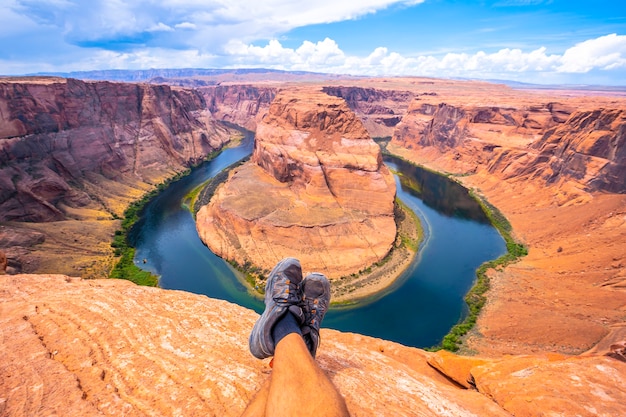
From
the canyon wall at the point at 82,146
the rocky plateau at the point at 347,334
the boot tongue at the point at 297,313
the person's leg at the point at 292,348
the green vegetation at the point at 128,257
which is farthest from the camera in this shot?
the canyon wall at the point at 82,146

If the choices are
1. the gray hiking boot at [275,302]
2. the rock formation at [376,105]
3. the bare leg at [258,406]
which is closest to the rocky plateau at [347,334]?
the bare leg at [258,406]

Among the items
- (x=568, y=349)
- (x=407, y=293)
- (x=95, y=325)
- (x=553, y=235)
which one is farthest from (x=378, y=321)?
(x=553, y=235)

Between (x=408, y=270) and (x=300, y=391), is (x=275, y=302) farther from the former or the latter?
(x=408, y=270)

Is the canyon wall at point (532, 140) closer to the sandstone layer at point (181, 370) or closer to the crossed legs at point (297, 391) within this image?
the sandstone layer at point (181, 370)

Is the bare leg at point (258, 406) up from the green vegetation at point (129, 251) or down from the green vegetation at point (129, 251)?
up

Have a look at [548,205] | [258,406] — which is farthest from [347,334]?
[548,205]

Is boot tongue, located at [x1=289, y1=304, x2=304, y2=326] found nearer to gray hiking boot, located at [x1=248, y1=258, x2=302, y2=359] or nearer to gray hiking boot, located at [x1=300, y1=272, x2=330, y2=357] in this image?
gray hiking boot, located at [x1=248, y1=258, x2=302, y2=359]

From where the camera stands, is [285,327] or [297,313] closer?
[285,327]
